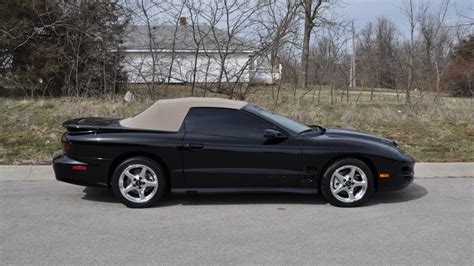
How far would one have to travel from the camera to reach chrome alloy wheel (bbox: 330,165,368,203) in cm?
589

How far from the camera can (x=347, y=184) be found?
19.4ft

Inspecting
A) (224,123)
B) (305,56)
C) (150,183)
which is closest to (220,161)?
(224,123)

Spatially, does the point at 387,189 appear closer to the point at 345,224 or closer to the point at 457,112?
the point at 345,224

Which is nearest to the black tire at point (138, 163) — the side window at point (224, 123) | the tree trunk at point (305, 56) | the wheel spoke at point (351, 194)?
the side window at point (224, 123)

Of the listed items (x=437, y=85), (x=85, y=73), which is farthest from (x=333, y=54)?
(x=85, y=73)

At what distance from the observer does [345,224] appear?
5.18 metres

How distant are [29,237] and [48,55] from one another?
47.2 feet

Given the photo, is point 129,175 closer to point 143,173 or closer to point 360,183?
point 143,173

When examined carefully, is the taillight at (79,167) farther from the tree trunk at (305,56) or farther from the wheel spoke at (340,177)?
the tree trunk at (305,56)

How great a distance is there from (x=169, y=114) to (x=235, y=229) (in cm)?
192

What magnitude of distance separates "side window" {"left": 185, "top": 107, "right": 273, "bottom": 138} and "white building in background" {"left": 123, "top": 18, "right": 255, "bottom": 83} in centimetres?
835

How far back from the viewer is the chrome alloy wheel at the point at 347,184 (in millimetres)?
5891

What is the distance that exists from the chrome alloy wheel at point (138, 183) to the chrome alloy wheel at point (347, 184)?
2.28 m

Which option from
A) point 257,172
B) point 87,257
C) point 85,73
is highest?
point 85,73
